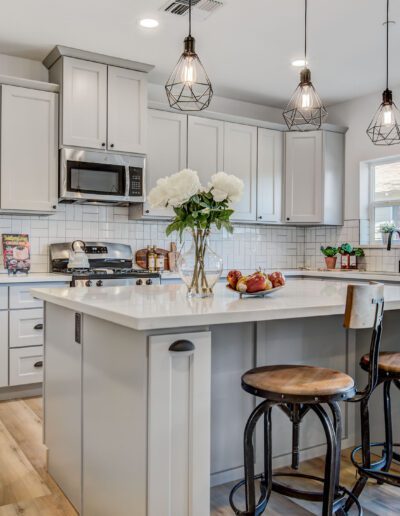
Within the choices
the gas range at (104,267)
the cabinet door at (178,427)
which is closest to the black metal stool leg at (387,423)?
the cabinet door at (178,427)

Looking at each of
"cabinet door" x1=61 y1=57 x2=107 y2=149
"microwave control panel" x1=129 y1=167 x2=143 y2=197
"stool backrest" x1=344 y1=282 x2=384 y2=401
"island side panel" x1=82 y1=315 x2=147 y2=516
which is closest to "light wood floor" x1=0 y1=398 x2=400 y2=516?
"island side panel" x1=82 y1=315 x2=147 y2=516

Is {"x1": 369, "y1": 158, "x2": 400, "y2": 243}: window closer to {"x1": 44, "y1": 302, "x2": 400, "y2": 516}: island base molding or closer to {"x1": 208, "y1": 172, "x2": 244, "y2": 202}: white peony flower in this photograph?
{"x1": 44, "y1": 302, "x2": 400, "y2": 516}: island base molding

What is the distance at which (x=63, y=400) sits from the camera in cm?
224

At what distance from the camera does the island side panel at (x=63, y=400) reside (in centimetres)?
210

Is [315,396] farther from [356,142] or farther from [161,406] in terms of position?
[356,142]

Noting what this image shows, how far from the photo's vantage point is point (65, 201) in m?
4.33

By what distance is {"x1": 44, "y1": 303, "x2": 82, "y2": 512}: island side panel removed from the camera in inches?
82.5

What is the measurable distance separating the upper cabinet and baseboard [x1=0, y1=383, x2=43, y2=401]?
1.86 meters

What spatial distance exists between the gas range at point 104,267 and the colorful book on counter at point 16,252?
224 mm

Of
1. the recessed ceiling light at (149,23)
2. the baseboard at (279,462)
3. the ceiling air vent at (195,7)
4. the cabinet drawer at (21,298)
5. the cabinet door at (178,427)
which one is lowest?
the baseboard at (279,462)

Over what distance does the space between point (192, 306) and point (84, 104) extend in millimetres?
2837

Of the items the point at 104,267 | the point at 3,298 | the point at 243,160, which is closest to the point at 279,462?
the point at 3,298

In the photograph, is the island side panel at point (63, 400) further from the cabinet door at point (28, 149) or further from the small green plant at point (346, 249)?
the small green plant at point (346, 249)

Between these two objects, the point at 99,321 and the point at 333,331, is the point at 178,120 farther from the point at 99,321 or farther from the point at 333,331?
the point at 99,321
